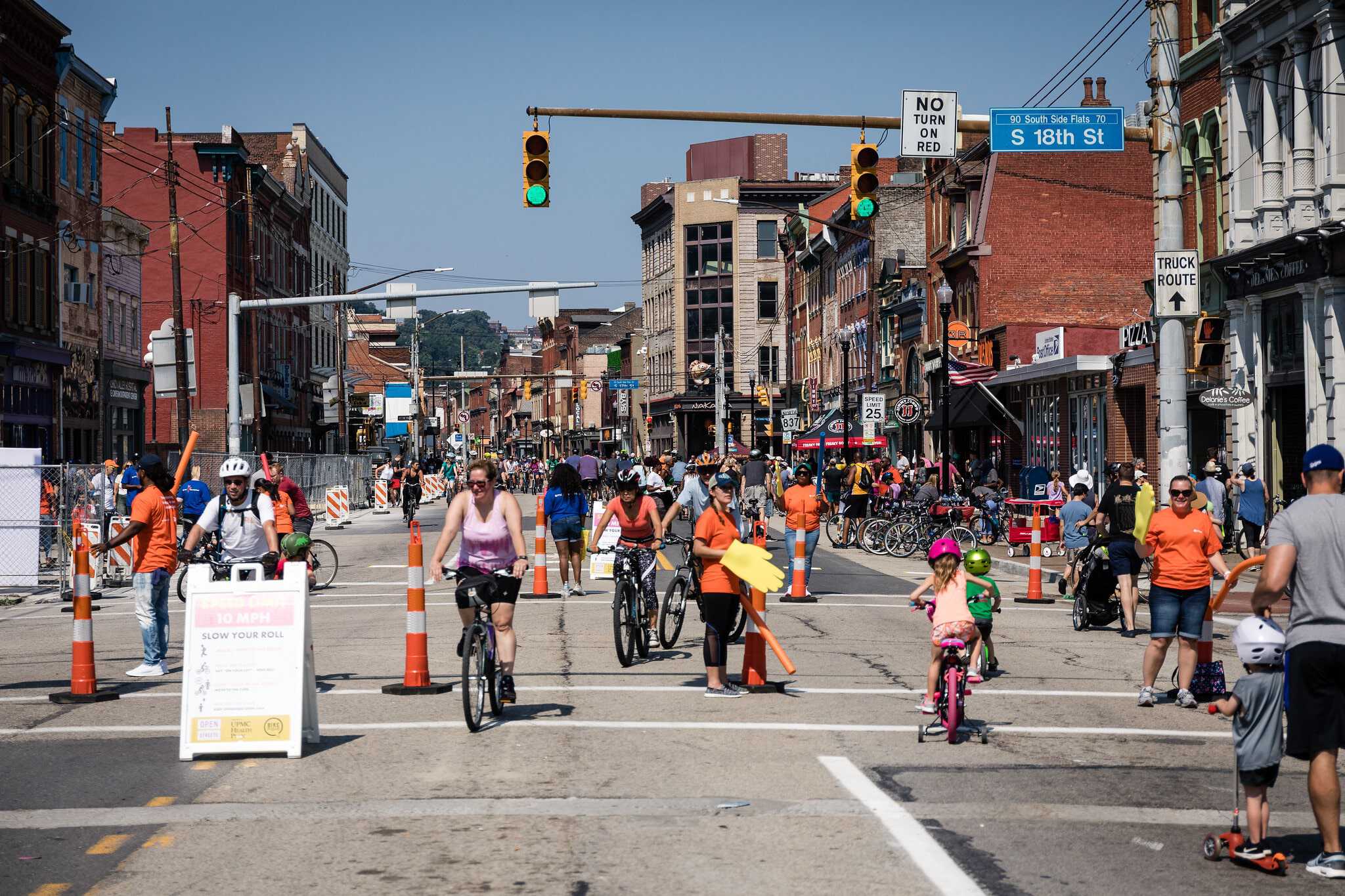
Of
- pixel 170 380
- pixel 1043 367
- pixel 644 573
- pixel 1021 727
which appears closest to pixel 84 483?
pixel 170 380

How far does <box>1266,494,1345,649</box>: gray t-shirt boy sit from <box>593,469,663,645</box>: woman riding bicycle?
27.8 feet

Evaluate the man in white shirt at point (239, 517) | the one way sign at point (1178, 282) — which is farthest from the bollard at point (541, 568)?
the one way sign at point (1178, 282)

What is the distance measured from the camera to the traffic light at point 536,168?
59.9 ft

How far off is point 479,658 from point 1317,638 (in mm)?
5750

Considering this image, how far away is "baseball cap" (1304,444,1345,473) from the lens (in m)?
7.32

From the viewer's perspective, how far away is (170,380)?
30.6 metres

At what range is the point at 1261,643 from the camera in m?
7.18

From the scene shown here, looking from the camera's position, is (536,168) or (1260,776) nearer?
(1260,776)

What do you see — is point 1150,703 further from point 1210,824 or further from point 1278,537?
point 1278,537

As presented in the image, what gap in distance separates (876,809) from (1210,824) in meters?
1.71

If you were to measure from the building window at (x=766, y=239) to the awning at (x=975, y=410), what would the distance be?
4961cm

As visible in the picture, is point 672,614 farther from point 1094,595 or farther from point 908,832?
point 908,832

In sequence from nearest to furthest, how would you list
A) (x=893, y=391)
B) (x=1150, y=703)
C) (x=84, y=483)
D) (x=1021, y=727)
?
(x=1021, y=727) → (x=1150, y=703) → (x=84, y=483) → (x=893, y=391)

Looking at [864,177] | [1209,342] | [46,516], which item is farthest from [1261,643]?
[46,516]
